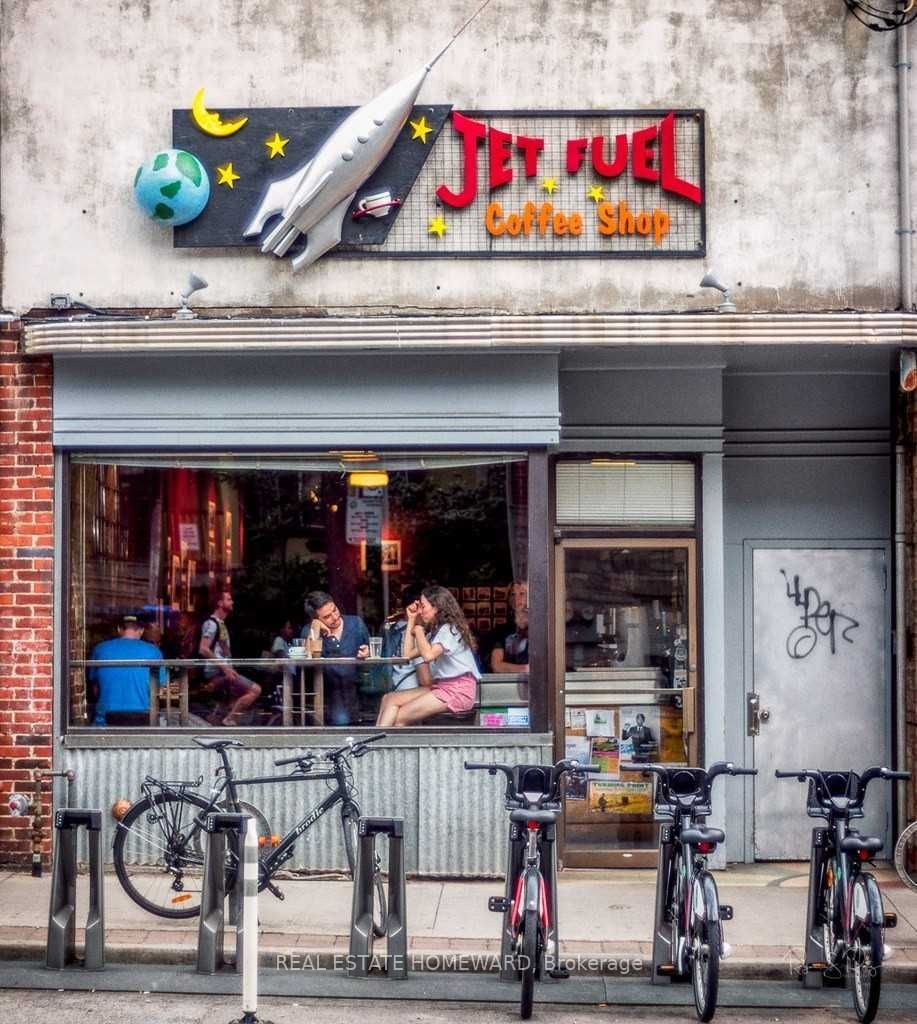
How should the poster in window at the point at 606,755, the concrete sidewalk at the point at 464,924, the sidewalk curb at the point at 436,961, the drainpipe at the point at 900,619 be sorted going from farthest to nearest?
the poster in window at the point at 606,755 → the drainpipe at the point at 900,619 → the concrete sidewalk at the point at 464,924 → the sidewalk curb at the point at 436,961

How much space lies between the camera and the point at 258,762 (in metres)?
10.4

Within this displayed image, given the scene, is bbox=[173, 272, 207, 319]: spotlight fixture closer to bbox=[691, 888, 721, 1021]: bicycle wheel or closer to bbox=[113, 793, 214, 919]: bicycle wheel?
bbox=[113, 793, 214, 919]: bicycle wheel

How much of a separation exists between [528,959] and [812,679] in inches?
193

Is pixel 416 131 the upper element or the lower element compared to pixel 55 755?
upper

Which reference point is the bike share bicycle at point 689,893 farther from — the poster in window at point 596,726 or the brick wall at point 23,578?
the brick wall at point 23,578

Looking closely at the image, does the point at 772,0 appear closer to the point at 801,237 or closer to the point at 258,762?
the point at 801,237

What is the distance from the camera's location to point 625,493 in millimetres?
11094

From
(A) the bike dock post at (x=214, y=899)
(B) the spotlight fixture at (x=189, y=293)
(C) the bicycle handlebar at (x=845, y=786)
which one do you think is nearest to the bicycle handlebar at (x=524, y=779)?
(C) the bicycle handlebar at (x=845, y=786)

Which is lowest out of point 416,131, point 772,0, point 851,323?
point 851,323

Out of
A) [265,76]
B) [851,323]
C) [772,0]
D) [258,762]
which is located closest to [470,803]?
[258,762]

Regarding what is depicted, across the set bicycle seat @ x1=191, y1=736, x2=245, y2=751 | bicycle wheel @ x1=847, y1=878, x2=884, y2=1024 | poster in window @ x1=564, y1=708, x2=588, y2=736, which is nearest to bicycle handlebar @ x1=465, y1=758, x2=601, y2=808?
bicycle wheel @ x1=847, y1=878, x2=884, y2=1024

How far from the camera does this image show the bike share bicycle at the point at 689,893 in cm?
732

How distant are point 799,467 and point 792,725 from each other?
2062 millimetres

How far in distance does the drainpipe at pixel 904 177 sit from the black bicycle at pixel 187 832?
4.96m
